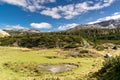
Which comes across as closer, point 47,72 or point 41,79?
point 41,79

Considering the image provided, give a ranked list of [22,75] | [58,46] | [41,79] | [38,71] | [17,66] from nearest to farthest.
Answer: [41,79], [22,75], [38,71], [17,66], [58,46]

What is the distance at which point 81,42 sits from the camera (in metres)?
93.4

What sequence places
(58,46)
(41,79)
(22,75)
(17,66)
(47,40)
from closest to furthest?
1. (41,79)
2. (22,75)
3. (17,66)
4. (58,46)
5. (47,40)

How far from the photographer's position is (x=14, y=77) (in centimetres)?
3145

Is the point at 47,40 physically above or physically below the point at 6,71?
above

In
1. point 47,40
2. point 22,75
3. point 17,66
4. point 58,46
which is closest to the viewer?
point 22,75

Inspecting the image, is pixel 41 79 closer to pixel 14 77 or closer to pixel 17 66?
Result: pixel 14 77

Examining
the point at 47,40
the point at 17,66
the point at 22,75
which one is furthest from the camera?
the point at 47,40

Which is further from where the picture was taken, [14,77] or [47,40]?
[47,40]

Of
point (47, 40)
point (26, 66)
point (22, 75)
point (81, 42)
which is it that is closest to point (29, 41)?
point (47, 40)

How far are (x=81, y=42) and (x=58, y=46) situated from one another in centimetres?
1157

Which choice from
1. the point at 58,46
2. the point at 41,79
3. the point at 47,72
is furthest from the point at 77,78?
the point at 58,46

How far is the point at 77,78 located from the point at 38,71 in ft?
30.3

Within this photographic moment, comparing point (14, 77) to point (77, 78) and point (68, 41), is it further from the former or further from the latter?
point (68, 41)
